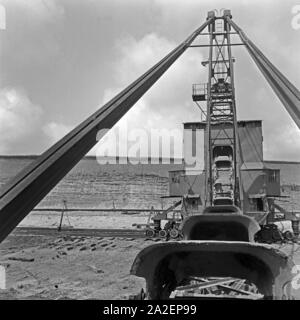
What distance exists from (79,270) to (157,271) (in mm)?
6613

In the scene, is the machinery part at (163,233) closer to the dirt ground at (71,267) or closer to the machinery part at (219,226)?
the dirt ground at (71,267)

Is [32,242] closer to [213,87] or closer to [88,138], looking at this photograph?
[213,87]

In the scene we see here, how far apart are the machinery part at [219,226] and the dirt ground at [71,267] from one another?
6.70 ft

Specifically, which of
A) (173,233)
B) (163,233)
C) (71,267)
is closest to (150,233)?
(163,233)

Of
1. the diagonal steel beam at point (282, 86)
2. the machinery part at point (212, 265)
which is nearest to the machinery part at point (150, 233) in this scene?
the diagonal steel beam at point (282, 86)

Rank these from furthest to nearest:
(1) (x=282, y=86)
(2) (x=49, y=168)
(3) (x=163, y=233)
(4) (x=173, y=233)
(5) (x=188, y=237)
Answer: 1. (3) (x=163, y=233)
2. (4) (x=173, y=233)
3. (5) (x=188, y=237)
4. (1) (x=282, y=86)
5. (2) (x=49, y=168)

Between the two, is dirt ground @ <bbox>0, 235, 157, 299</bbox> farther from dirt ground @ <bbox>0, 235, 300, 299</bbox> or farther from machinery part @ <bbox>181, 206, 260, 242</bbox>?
machinery part @ <bbox>181, 206, 260, 242</bbox>

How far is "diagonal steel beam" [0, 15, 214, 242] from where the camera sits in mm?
1458

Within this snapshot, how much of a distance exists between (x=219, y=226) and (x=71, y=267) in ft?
18.5

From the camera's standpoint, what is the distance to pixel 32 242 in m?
13.6

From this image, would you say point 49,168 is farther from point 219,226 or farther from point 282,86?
point 219,226

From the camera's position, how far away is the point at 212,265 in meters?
3.32
